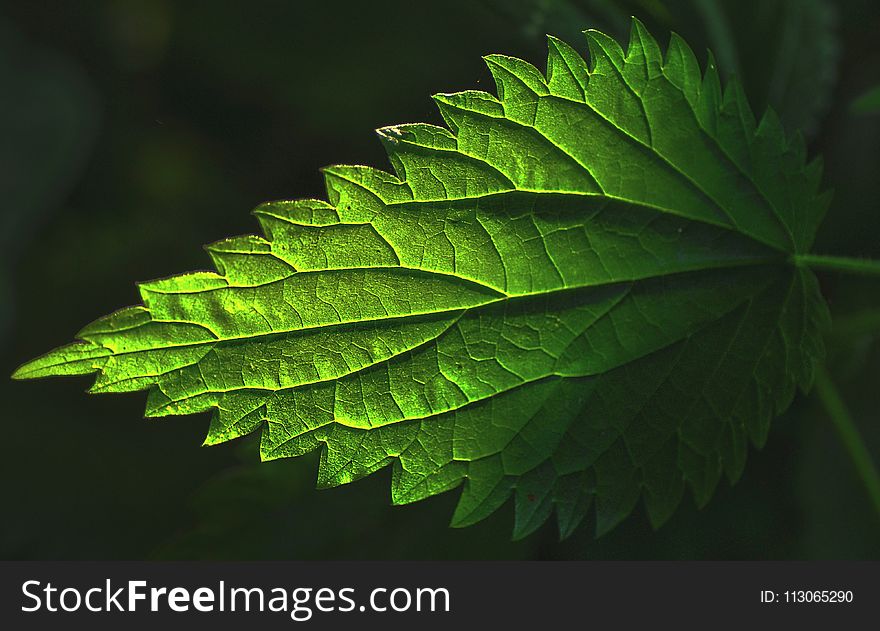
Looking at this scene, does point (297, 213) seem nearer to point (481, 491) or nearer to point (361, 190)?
point (361, 190)

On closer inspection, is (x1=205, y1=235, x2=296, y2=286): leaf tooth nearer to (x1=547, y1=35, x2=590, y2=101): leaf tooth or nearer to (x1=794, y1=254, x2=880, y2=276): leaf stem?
(x1=547, y1=35, x2=590, y2=101): leaf tooth

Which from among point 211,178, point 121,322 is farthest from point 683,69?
point 211,178

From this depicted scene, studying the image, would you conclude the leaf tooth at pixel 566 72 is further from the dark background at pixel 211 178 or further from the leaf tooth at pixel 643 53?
the dark background at pixel 211 178

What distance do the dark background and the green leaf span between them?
547mm

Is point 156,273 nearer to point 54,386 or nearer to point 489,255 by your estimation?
point 54,386

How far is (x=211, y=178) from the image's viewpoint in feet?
5.53

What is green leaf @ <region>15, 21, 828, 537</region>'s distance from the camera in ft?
2.61

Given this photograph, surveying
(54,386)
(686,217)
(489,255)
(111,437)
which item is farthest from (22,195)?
(686,217)

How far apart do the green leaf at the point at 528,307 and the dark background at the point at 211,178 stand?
1.80ft

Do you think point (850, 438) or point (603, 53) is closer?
point (603, 53)

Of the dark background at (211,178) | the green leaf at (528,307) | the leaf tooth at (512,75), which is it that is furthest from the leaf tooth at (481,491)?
the dark background at (211,178)

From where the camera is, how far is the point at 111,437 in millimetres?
1746

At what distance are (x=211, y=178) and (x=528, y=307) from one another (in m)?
1.03

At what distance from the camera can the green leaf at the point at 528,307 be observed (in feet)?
2.61
